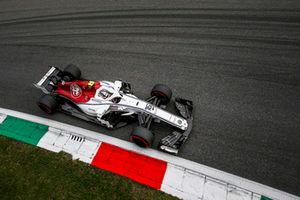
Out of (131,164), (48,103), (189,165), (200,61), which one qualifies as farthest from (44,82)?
(200,61)

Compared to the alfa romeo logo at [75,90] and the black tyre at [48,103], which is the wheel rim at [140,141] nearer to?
the alfa romeo logo at [75,90]

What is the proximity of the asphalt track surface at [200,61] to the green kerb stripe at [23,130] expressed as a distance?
1.37 ft

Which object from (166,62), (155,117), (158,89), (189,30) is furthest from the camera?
(189,30)

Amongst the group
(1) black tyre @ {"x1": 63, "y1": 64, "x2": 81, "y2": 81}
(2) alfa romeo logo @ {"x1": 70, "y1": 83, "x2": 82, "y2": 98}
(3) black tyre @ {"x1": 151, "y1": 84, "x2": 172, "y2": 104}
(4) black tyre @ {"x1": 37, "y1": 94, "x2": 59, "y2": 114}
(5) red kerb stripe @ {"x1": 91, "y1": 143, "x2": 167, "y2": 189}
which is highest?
(1) black tyre @ {"x1": 63, "y1": 64, "x2": 81, "y2": 81}

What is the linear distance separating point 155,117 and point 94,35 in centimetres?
463

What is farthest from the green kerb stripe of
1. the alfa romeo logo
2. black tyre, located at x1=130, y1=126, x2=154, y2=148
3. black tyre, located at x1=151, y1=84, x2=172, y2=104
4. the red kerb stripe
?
black tyre, located at x1=151, y1=84, x2=172, y2=104

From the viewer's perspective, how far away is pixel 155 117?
6.39 m

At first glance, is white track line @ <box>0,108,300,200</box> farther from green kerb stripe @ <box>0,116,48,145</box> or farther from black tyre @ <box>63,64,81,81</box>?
black tyre @ <box>63,64,81,81</box>

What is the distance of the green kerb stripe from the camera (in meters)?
7.10

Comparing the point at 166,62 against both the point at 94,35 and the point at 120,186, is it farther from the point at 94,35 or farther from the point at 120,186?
the point at 120,186

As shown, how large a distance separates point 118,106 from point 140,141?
1012mm

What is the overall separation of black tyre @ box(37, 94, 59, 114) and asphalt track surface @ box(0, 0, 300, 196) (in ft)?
1.31

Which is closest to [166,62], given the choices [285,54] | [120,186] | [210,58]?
[210,58]

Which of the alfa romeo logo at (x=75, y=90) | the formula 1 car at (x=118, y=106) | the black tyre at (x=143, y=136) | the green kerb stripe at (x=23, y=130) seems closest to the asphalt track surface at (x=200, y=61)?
the formula 1 car at (x=118, y=106)
